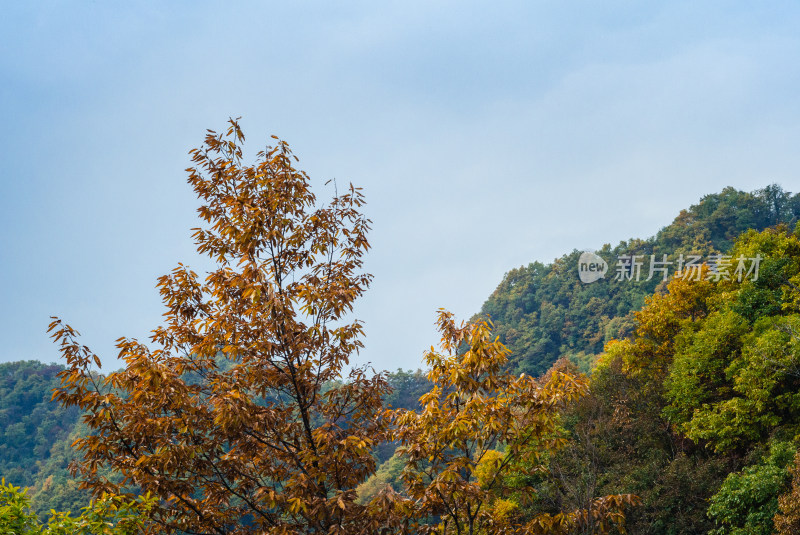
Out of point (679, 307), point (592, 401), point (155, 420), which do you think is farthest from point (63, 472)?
point (155, 420)

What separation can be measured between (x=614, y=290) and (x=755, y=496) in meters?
31.7

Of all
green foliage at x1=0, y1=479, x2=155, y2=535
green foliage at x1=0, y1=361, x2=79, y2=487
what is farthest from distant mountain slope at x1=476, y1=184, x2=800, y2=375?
green foliage at x1=0, y1=361, x2=79, y2=487

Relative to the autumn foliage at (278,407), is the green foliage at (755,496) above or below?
below

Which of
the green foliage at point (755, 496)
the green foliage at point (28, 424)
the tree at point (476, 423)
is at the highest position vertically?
the green foliage at point (28, 424)

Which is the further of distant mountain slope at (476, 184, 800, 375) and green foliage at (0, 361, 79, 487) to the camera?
green foliage at (0, 361, 79, 487)

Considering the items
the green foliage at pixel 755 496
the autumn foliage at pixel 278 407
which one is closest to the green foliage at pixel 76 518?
the autumn foliage at pixel 278 407

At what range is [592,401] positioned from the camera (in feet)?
55.1

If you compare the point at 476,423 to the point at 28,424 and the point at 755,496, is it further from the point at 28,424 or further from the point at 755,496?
the point at 28,424

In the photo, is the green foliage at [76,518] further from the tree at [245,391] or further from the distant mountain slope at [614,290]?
the distant mountain slope at [614,290]

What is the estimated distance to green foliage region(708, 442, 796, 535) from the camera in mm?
9148

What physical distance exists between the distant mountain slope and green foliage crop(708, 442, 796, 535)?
78.1 feet

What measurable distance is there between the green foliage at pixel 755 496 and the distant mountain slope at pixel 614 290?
23818 mm

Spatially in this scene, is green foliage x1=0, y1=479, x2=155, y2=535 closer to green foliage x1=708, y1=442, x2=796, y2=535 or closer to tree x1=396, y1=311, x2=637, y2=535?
tree x1=396, y1=311, x2=637, y2=535

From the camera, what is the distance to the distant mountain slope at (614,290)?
36.6m
